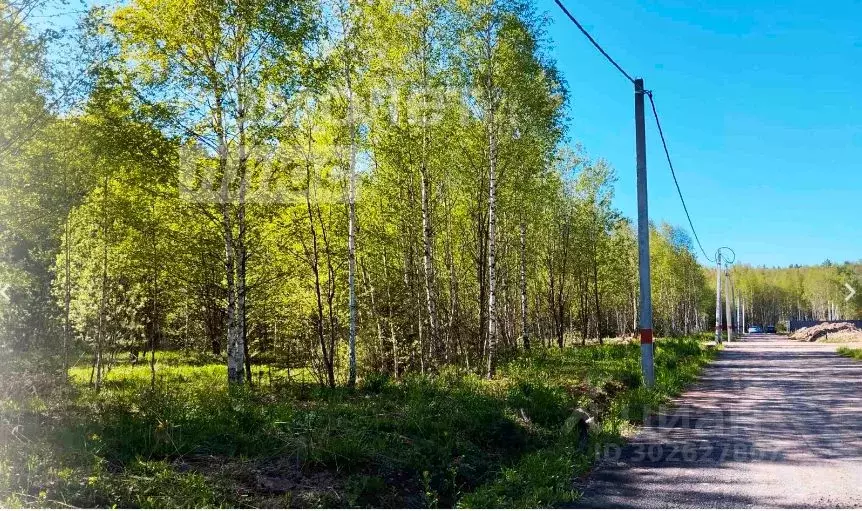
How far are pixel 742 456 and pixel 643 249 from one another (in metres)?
6.52

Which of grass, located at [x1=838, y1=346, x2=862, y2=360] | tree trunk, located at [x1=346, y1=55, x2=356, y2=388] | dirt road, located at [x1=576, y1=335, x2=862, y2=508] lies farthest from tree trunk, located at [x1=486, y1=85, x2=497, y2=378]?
grass, located at [x1=838, y1=346, x2=862, y2=360]

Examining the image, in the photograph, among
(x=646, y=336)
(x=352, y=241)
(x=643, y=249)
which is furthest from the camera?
(x=352, y=241)

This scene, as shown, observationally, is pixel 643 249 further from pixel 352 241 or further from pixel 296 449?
pixel 296 449

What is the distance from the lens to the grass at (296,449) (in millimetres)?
5078

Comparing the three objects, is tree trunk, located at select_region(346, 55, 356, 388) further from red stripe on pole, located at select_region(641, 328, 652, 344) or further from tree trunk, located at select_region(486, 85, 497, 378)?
red stripe on pole, located at select_region(641, 328, 652, 344)

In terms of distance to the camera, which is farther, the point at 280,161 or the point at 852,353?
the point at 852,353

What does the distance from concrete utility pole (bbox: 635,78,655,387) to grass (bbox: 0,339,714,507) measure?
1856mm

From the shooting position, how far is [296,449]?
6137 millimetres

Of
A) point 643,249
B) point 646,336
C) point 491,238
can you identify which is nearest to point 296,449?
point 646,336

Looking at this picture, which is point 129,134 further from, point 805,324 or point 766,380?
point 805,324

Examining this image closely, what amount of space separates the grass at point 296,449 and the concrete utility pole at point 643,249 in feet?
6.09

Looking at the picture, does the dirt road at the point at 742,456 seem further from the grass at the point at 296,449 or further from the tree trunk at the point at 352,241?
the tree trunk at the point at 352,241

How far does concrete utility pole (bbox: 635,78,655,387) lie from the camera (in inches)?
476

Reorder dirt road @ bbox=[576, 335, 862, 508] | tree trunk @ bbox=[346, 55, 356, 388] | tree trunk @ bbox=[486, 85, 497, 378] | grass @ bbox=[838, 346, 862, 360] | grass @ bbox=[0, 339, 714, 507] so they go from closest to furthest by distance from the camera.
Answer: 1. grass @ bbox=[0, 339, 714, 507]
2. dirt road @ bbox=[576, 335, 862, 508]
3. tree trunk @ bbox=[346, 55, 356, 388]
4. tree trunk @ bbox=[486, 85, 497, 378]
5. grass @ bbox=[838, 346, 862, 360]
